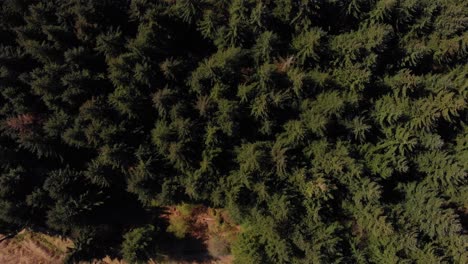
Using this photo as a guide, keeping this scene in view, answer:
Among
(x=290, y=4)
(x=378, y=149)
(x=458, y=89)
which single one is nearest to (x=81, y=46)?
(x=290, y=4)

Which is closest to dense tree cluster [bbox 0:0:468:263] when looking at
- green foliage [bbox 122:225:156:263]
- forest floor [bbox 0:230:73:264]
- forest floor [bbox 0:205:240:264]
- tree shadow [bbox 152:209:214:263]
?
green foliage [bbox 122:225:156:263]

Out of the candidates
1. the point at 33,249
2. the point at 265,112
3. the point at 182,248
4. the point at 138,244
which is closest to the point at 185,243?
the point at 182,248

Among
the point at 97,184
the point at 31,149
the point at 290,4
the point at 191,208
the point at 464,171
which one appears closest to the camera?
the point at 290,4

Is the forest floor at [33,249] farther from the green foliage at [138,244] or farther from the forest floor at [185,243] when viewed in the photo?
the green foliage at [138,244]

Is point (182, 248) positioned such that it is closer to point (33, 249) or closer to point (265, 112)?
point (33, 249)

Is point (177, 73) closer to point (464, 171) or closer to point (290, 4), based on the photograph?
point (290, 4)

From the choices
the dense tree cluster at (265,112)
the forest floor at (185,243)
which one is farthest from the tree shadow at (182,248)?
the dense tree cluster at (265,112)

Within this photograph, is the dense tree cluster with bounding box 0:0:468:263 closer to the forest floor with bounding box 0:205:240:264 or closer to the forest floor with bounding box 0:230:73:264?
the forest floor with bounding box 0:205:240:264
